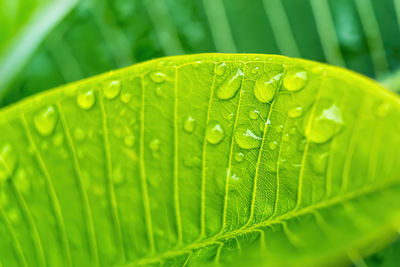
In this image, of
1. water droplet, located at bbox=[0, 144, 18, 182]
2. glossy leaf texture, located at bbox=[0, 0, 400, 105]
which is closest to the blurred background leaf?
glossy leaf texture, located at bbox=[0, 0, 400, 105]

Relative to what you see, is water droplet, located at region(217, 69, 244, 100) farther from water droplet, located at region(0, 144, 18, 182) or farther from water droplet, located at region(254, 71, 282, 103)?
water droplet, located at region(0, 144, 18, 182)

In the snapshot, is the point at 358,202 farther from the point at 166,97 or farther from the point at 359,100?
the point at 166,97

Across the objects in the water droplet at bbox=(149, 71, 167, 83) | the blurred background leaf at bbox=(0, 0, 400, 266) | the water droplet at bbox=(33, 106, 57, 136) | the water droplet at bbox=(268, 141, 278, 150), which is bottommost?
the water droplet at bbox=(268, 141, 278, 150)

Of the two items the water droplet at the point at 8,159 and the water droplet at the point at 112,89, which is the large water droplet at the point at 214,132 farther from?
the water droplet at the point at 8,159

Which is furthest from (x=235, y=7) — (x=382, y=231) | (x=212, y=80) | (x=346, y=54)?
(x=382, y=231)

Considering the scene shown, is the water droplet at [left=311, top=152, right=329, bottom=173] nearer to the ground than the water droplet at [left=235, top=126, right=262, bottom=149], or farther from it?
nearer to the ground

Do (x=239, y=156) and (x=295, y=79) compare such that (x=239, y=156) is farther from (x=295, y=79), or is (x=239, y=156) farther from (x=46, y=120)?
(x=46, y=120)
